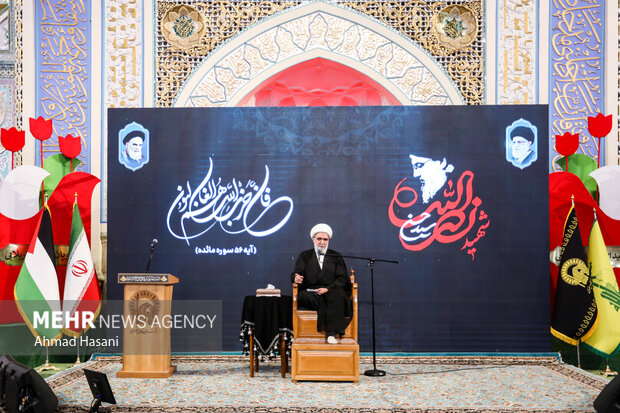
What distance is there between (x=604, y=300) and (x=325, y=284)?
7.36 feet

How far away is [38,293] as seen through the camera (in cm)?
558

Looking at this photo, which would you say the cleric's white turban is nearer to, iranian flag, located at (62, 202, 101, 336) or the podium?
the podium

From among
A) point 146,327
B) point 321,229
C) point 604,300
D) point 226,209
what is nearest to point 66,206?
point 226,209

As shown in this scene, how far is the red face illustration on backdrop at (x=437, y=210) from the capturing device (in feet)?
19.0

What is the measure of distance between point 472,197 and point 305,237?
1474 millimetres

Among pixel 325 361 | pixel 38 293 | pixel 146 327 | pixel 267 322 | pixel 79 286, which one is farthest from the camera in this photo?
pixel 79 286

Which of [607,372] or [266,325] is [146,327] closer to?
[266,325]

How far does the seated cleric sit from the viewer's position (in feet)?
16.2

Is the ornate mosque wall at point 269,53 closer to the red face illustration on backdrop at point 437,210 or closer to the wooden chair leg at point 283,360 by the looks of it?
the red face illustration on backdrop at point 437,210

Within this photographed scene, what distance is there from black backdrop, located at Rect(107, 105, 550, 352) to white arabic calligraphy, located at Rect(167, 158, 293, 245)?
0.04ft

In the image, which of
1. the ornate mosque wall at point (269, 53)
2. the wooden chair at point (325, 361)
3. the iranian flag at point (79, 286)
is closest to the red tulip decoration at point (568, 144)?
the ornate mosque wall at point (269, 53)

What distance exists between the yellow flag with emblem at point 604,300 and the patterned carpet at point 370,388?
1.03 ft

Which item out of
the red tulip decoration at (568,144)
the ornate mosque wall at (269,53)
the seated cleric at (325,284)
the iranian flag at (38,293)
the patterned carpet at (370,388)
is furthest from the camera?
the ornate mosque wall at (269,53)

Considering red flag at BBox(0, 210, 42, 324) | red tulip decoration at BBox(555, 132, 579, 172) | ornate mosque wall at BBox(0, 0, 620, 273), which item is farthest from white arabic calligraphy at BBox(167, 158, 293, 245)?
red tulip decoration at BBox(555, 132, 579, 172)
